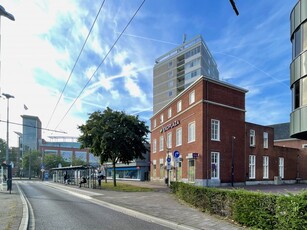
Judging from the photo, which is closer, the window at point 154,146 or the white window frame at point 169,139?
the white window frame at point 169,139

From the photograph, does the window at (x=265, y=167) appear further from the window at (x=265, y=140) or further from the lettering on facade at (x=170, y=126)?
the lettering on facade at (x=170, y=126)

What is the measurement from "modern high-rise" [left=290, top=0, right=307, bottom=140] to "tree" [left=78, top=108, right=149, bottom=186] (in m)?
16.1

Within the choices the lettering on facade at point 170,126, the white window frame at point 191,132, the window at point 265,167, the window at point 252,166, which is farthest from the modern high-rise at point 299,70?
the lettering on facade at point 170,126

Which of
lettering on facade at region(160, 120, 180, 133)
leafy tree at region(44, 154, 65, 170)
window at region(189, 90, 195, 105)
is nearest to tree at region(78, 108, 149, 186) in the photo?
window at region(189, 90, 195, 105)

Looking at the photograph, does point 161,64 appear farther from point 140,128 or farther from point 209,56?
point 140,128

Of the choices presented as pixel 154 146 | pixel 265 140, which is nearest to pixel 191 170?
pixel 265 140

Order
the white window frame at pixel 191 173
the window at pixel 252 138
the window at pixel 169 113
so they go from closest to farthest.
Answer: the white window frame at pixel 191 173 → the window at pixel 252 138 → the window at pixel 169 113

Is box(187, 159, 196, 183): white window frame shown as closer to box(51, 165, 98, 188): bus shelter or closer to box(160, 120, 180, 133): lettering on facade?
box(160, 120, 180, 133): lettering on facade

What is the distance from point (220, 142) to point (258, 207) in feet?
75.2

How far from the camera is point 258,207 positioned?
9.03 m

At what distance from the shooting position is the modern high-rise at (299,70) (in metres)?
19.6

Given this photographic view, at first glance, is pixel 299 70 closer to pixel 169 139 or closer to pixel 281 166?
pixel 281 166

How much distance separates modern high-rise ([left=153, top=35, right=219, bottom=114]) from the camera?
268 ft

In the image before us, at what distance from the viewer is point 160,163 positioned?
158 ft
